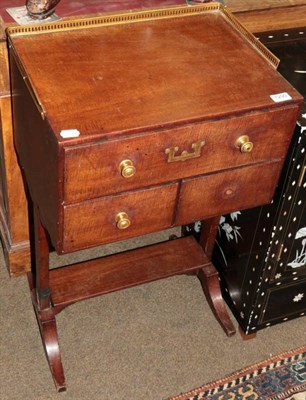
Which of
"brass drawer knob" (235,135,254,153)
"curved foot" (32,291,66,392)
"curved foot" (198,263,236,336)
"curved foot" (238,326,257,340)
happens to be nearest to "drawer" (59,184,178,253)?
"brass drawer knob" (235,135,254,153)

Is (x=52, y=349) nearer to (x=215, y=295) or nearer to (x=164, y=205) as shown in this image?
(x=215, y=295)

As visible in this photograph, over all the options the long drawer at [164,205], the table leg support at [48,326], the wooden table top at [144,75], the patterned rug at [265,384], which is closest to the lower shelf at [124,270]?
the table leg support at [48,326]

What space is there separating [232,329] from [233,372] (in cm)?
18

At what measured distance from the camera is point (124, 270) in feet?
7.63

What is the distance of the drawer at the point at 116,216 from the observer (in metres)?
1.62

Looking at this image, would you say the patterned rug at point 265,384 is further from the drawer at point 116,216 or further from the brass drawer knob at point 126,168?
the brass drawer knob at point 126,168

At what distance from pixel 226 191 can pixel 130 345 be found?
0.91 m

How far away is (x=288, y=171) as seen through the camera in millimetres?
1871

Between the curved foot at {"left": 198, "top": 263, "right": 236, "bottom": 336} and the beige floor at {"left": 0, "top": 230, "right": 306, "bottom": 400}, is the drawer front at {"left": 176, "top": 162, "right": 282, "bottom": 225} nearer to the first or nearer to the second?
the curved foot at {"left": 198, "top": 263, "right": 236, "bottom": 336}

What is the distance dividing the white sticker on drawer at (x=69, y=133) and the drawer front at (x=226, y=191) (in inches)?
14.8

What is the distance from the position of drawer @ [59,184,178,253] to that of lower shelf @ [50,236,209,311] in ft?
1.84

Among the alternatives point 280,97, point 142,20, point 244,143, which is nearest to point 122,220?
point 244,143

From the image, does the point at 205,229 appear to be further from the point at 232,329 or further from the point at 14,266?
the point at 14,266

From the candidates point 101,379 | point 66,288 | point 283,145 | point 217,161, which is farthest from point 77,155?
point 101,379
